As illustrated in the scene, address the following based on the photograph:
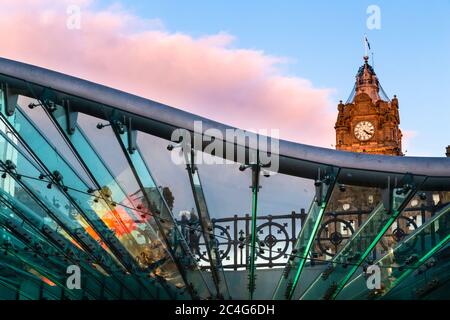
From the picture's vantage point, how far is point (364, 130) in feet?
373

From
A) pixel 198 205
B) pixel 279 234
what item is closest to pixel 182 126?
pixel 198 205

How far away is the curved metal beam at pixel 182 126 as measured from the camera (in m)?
14.8

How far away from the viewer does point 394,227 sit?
15.5 meters

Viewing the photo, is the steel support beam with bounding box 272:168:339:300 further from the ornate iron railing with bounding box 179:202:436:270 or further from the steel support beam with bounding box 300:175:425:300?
the steel support beam with bounding box 300:175:425:300

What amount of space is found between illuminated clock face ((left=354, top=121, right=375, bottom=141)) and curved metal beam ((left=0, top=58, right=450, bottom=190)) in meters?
97.9

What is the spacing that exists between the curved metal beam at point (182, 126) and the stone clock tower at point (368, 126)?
94.5m

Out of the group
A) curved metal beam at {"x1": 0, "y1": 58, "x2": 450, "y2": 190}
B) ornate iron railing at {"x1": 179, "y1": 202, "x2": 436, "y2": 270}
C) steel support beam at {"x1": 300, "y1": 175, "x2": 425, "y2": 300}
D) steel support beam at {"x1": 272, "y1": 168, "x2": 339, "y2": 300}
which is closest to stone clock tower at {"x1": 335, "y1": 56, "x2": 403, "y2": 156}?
steel support beam at {"x1": 272, "y1": 168, "x2": 339, "y2": 300}

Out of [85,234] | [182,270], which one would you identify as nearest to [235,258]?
[182,270]

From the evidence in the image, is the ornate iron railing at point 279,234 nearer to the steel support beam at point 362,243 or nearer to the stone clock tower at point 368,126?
the steel support beam at point 362,243

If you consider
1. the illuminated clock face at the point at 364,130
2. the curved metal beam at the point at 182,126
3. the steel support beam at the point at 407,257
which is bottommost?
the steel support beam at the point at 407,257

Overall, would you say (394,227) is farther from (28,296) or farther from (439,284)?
(28,296)

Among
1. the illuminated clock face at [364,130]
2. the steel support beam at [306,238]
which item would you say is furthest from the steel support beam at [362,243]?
the illuminated clock face at [364,130]
